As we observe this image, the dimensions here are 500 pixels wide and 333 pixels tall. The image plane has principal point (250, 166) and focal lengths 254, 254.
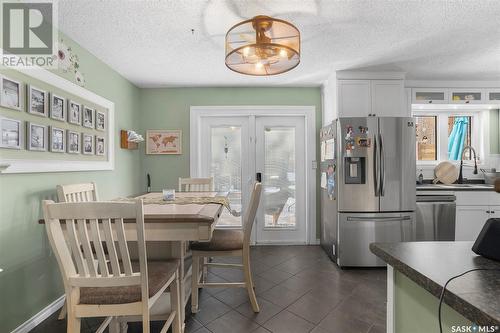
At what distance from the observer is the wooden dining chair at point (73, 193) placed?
1.88 metres

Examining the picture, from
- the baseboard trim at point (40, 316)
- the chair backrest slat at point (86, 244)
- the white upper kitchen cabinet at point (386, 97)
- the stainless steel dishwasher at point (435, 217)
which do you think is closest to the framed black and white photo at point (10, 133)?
the chair backrest slat at point (86, 244)

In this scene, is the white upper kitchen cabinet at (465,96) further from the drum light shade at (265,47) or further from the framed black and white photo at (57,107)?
the framed black and white photo at (57,107)

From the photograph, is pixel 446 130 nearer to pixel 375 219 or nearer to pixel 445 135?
pixel 445 135

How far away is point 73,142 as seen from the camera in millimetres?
2271

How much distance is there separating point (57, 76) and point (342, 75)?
2.94 meters

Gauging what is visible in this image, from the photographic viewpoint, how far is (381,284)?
246cm

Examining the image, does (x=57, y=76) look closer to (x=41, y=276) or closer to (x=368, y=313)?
(x=41, y=276)

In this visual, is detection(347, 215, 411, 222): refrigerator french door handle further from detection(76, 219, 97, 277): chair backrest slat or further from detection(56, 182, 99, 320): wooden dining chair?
detection(56, 182, 99, 320): wooden dining chair

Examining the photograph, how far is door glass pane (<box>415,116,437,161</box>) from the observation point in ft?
12.4

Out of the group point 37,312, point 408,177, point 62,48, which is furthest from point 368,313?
point 62,48

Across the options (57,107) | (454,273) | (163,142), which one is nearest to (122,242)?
(454,273)

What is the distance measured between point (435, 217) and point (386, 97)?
61.0 inches

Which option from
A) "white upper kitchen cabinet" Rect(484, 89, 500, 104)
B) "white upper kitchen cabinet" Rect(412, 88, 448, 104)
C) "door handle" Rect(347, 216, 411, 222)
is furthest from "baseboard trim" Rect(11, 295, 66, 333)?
"white upper kitchen cabinet" Rect(484, 89, 500, 104)

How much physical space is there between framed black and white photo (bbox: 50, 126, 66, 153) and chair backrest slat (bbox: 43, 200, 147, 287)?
3.63 ft
